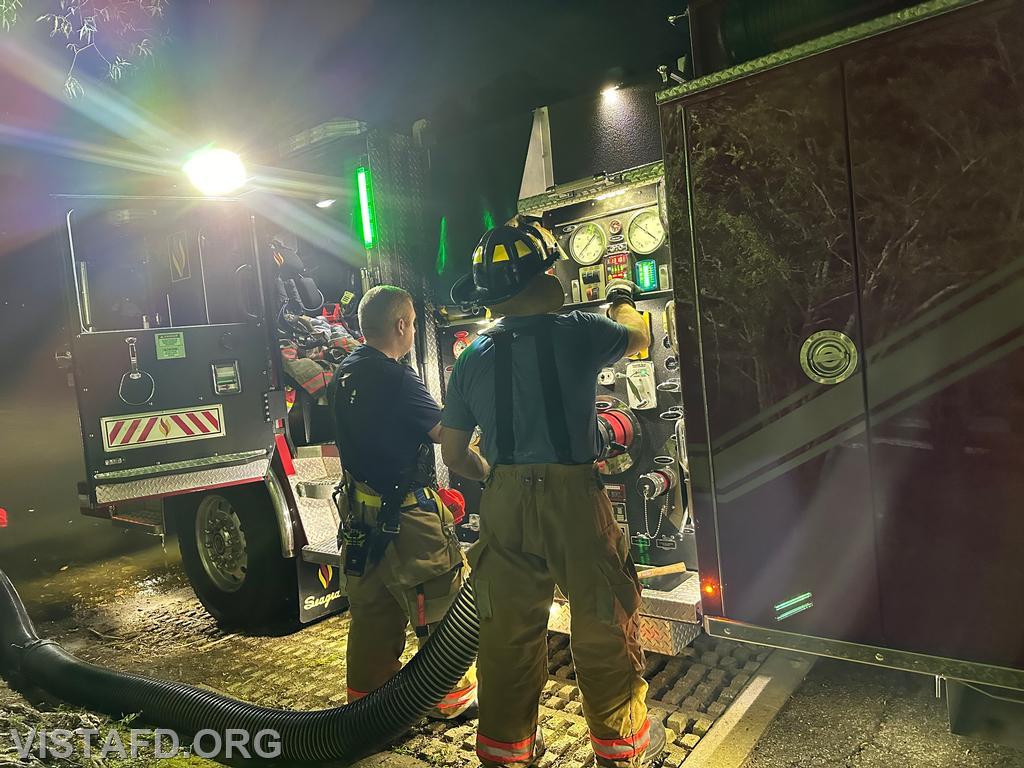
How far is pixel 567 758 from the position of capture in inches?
121

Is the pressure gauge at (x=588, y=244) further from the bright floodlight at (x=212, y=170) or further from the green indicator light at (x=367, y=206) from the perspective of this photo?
the bright floodlight at (x=212, y=170)

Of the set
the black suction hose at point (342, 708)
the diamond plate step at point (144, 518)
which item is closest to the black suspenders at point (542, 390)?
the black suction hose at point (342, 708)

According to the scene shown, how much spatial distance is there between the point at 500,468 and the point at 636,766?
3.86 ft

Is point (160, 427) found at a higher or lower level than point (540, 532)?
higher

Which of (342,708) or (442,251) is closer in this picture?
(342,708)

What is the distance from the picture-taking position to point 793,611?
229 centimetres

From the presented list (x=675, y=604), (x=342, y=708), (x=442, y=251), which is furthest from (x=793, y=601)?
(x=442, y=251)

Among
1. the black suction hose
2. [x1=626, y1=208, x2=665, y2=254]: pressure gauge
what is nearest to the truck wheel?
the black suction hose

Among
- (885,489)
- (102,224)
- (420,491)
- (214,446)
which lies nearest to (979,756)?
(885,489)

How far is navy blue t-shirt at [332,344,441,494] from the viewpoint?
A: 331cm

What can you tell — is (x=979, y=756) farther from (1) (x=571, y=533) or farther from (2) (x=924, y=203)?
(2) (x=924, y=203)

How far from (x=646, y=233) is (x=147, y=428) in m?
3.48

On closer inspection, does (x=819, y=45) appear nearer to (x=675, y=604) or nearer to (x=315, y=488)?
(x=675, y=604)

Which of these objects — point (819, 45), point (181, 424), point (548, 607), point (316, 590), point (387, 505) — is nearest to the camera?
point (819, 45)
